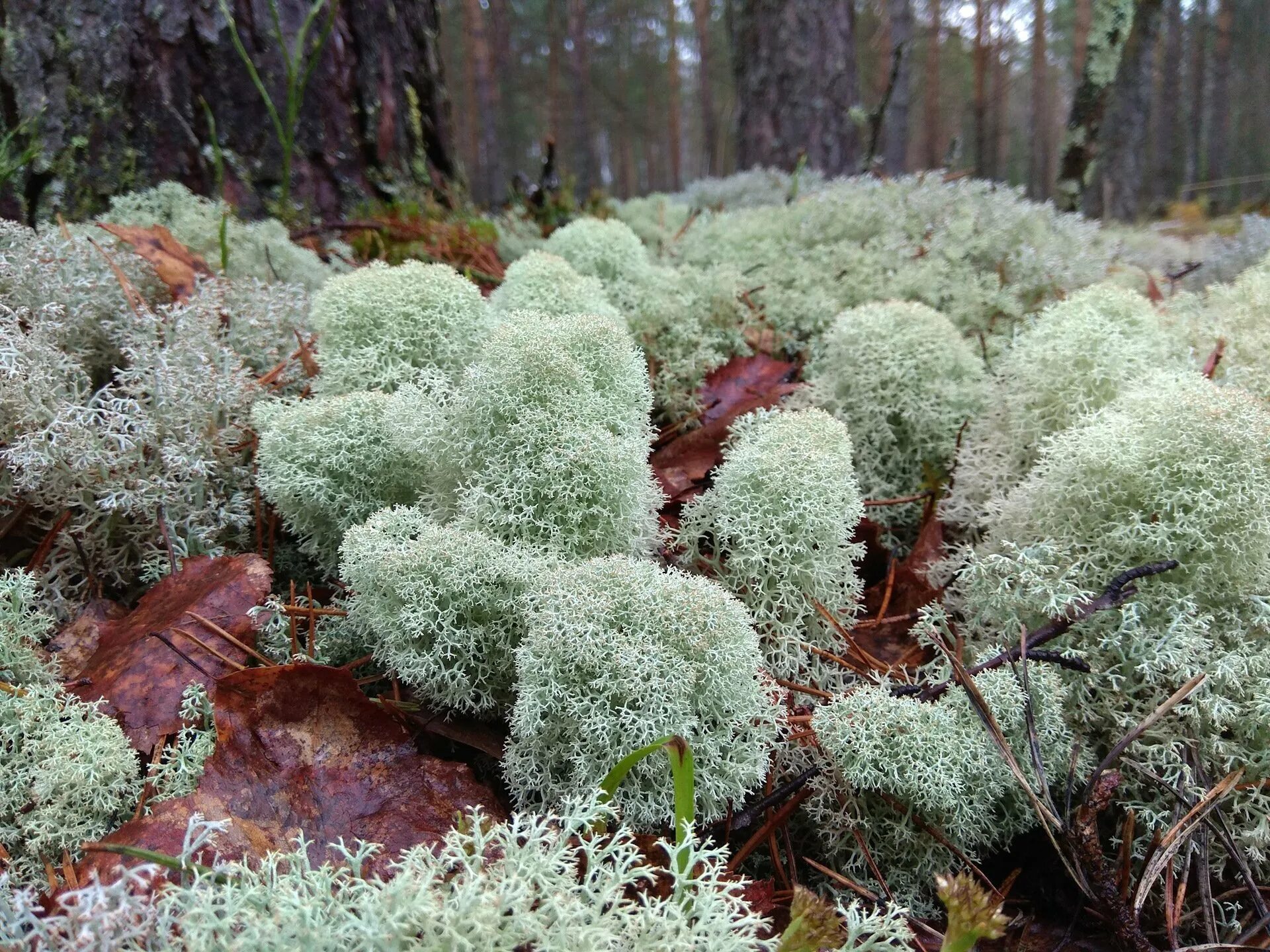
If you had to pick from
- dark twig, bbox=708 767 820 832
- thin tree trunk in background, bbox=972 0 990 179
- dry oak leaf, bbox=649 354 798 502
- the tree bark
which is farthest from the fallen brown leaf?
thin tree trunk in background, bbox=972 0 990 179

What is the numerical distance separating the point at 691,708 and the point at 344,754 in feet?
1.93

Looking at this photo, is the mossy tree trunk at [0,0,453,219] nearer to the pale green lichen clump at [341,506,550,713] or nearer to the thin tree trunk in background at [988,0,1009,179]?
the pale green lichen clump at [341,506,550,713]

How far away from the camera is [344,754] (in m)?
1.33

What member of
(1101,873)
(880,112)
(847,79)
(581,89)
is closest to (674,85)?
(581,89)

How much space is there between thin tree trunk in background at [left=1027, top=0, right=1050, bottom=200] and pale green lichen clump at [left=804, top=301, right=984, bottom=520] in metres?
19.0

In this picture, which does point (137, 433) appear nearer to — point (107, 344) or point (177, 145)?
point (107, 344)

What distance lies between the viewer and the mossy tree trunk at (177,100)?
2.71 metres

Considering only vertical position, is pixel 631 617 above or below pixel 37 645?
above

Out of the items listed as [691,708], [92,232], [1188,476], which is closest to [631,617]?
[691,708]

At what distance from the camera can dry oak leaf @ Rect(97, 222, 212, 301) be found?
2.21 m

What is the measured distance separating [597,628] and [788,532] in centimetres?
51

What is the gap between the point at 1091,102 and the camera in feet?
12.7

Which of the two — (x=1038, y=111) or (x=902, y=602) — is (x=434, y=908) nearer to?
(x=902, y=602)

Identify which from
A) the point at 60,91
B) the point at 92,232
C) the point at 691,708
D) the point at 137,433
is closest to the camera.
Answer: the point at 691,708
